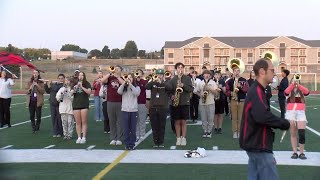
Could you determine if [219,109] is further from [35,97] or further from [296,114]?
[35,97]

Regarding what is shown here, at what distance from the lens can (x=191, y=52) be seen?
9800 centimetres

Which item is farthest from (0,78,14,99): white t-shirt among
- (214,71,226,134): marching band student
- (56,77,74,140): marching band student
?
(214,71,226,134): marching band student

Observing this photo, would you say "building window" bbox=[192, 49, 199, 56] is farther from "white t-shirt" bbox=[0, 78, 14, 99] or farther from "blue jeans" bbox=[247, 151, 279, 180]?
"blue jeans" bbox=[247, 151, 279, 180]

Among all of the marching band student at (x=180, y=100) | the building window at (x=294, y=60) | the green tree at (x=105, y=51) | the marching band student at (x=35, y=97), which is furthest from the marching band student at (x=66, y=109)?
the green tree at (x=105, y=51)

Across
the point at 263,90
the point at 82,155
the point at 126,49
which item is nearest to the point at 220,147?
the point at 82,155

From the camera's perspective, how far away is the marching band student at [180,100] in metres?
11.6

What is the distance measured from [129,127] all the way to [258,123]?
6340 millimetres

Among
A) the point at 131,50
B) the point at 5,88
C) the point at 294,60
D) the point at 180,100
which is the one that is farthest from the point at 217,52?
the point at 180,100

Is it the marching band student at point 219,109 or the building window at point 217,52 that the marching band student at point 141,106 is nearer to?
the marching band student at point 219,109

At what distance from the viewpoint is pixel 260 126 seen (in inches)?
195

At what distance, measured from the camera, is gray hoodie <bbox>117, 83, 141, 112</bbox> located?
433 inches

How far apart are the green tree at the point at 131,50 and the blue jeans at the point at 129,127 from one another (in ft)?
343

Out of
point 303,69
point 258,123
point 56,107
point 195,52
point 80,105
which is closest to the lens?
point 258,123

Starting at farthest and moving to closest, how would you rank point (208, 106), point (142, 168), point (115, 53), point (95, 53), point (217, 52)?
point (95, 53), point (115, 53), point (217, 52), point (208, 106), point (142, 168)
